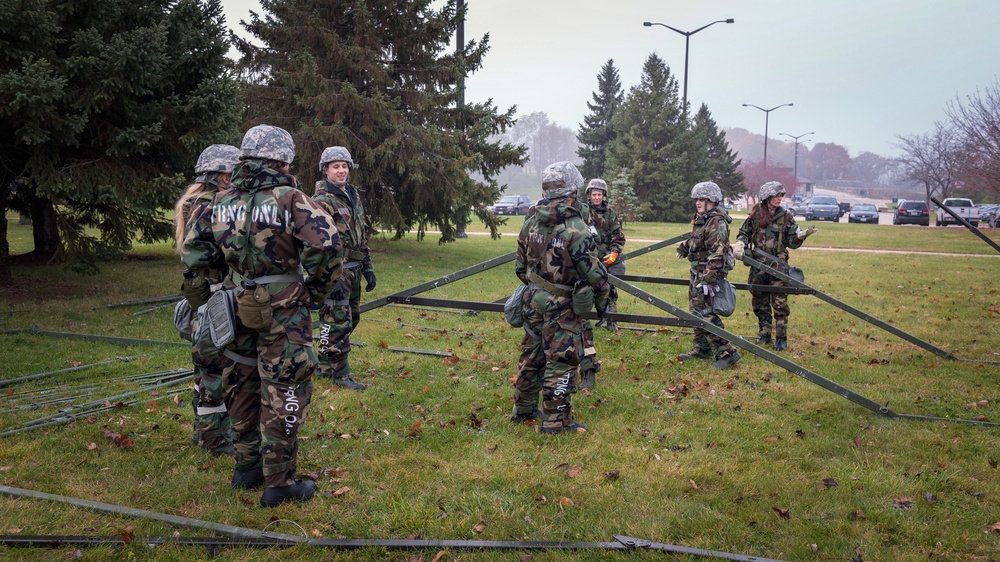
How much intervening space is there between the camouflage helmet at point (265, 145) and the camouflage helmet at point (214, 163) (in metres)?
0.95

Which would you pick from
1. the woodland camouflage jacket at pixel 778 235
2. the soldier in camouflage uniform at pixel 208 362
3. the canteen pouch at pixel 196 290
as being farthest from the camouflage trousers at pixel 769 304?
the canteen pouch at pixel 196 290

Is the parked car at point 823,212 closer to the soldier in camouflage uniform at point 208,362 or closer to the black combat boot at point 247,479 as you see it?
the soldier in camouflage uniform at point 208,362

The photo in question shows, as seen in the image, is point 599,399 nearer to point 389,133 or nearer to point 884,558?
point 884,558

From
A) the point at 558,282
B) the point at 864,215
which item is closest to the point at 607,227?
the point at 558,282

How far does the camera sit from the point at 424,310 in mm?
11828

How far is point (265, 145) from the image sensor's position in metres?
4.29

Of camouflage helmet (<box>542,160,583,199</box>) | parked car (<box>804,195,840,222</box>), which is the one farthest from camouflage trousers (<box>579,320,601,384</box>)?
parked car (<box>804,195,840,222</box>)

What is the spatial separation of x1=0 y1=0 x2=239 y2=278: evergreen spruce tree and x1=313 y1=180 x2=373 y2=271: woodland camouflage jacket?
16.7 feet

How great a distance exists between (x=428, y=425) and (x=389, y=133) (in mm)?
12634

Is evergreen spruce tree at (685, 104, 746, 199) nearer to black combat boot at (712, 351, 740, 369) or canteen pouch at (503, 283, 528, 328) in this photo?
black combat boot at (712, 351, 740, 369)

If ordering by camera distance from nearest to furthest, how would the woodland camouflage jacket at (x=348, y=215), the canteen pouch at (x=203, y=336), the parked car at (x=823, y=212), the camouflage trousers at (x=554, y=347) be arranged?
the canteen pouch at (x=203, y=336)
the camouflage trousers at (x=554, y=347)
the woodland camouflage jacket at (x=348, y=215)
the parked car at (x=823, y=212)

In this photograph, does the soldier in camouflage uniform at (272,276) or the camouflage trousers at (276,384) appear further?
the camouflage trousers at (276,384)

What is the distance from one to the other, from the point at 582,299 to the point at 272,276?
99.4 inches

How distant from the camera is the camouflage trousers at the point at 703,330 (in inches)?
324
